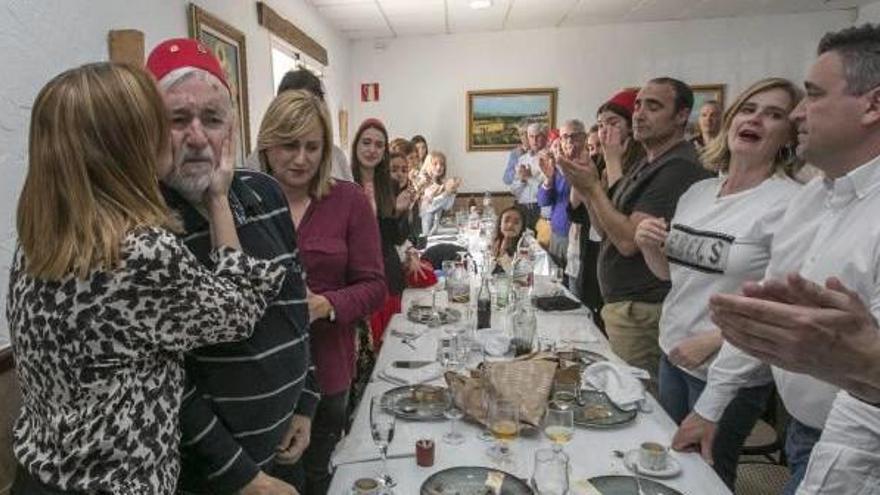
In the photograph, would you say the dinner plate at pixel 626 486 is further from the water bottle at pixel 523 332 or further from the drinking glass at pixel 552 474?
the water bottle at pixel 523 332

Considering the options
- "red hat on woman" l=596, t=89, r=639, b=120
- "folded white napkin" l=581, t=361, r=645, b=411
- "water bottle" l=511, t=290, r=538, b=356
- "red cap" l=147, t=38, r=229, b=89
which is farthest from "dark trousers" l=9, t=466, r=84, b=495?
"red hat on woman" l=596, t=89, r=639, b=120

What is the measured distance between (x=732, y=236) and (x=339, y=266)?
1.20m

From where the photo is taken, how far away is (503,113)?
7215mm

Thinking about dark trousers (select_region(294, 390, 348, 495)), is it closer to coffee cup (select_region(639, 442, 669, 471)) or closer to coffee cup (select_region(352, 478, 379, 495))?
coffee cup (select_region(352, 478, 379, 495))

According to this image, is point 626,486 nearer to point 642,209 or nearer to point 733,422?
point 733,422

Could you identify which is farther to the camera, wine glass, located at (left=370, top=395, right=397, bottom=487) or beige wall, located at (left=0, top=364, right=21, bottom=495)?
beige wall, located at (left=0, top=364, right=21, bottom=495)

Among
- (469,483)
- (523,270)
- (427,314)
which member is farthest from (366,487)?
(523,270)

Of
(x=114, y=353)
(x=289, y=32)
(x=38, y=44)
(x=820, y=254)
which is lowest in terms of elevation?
(x=114, y=353)

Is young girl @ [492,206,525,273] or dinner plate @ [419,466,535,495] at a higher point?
young girl @ [492,206,525,273]

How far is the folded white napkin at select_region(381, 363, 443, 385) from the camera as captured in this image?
1763 millimetres

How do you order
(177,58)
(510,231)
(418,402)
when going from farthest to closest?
(510,231) → (418,402) → (177,58)

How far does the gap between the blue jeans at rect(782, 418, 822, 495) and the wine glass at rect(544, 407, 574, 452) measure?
50cm

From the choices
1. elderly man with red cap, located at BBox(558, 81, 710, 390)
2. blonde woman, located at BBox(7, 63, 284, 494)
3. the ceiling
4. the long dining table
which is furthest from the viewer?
the ceiling

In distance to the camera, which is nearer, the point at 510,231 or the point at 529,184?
the point at 510,231
